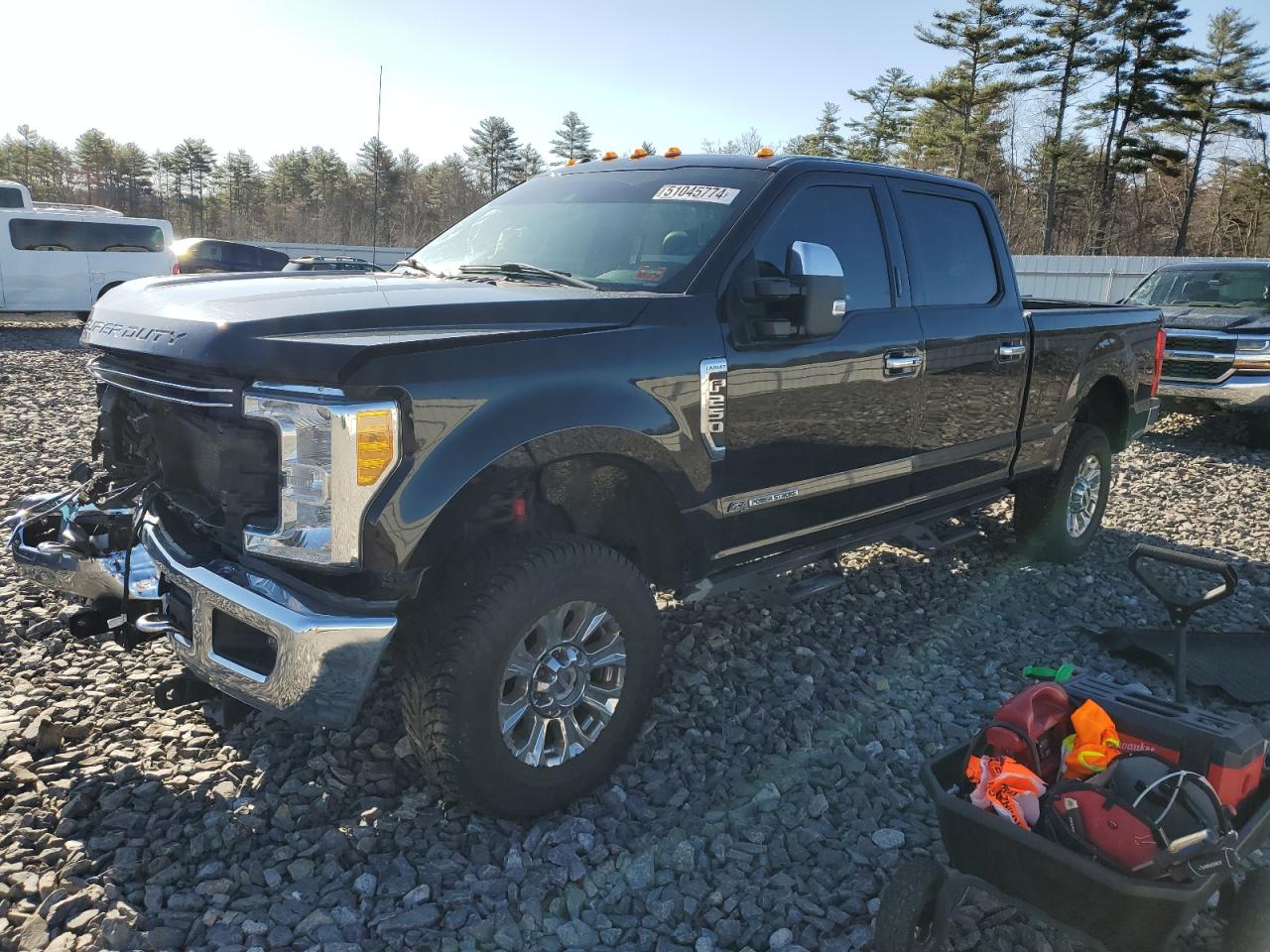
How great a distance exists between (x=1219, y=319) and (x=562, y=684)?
9.65 m

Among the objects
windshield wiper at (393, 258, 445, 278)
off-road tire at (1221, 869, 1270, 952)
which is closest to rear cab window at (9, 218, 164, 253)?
windshield wiper at (393, 258, 445, 278)

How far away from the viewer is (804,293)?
3.11 meters

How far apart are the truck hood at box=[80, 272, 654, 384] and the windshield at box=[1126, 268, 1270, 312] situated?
10.2 metres

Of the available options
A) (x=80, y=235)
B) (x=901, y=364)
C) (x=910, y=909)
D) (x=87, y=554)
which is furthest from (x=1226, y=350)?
(x=80, y=235)

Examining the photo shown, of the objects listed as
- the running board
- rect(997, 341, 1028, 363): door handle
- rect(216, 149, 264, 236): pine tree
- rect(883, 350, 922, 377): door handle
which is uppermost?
rect(216, 149, 264, 236): pine tree

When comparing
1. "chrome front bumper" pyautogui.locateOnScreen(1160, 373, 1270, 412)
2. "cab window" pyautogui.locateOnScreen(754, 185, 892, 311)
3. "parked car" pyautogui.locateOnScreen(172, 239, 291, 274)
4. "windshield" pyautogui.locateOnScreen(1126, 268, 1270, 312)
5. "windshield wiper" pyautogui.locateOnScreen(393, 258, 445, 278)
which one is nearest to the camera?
"cab window" pyautogui.locateOnScreen(754, 185, 892, 311)

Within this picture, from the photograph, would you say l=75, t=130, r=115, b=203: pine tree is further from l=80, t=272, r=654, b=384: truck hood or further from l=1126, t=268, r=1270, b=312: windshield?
l=80, t=272, r=654, b=384: truck hood

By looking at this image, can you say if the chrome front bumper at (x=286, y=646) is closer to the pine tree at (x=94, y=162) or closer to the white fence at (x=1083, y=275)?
the white fence at (x=1083, y=275)

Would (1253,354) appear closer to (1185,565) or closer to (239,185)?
(1185,565)

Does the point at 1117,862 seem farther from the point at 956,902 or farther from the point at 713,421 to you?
the point at 713,421

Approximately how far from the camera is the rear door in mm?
16734

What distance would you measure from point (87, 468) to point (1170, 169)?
50036 millimetres

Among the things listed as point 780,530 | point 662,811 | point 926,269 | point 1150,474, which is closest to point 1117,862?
point 662,811

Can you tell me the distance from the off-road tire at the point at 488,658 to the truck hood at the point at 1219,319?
9085mm
